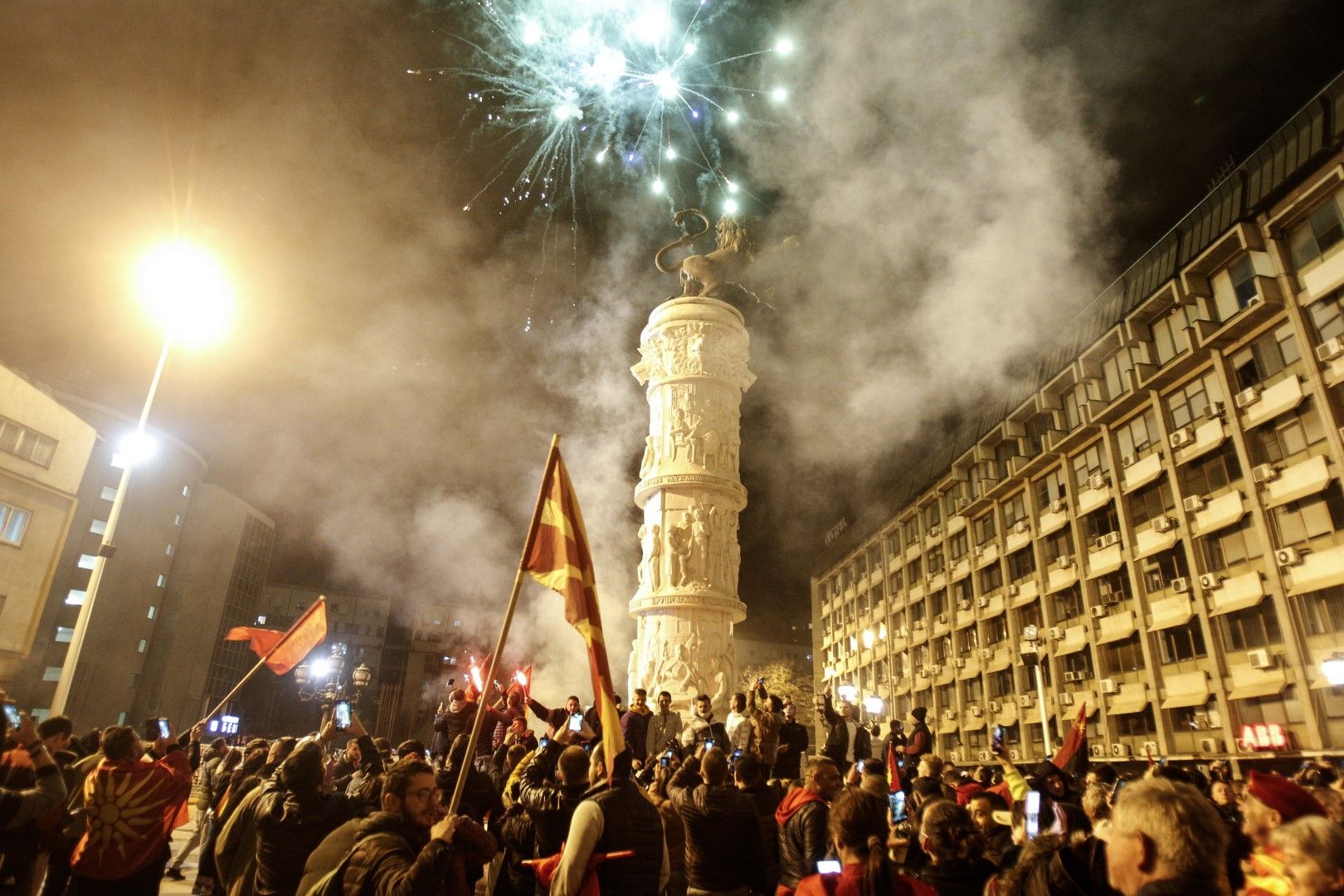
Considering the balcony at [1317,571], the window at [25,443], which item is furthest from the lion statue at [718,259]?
the window at [25,443]

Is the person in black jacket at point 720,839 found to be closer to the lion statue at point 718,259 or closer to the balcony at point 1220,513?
the lion statue at point 718,259

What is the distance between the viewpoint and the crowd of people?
282 cm

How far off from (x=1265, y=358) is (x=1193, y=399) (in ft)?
9.31

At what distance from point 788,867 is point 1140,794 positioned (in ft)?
11.9

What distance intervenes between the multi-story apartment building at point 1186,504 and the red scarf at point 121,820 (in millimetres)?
15594

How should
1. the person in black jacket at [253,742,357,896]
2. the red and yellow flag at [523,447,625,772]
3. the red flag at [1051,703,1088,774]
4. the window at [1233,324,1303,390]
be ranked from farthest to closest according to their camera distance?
1. the window at [1233,324,1303,390]
2. the red flag at [1051,703,1088,774]
3. the red and yellow flag at [523,447,625,772]
4. the person in black jacket at [253,742,357,896]

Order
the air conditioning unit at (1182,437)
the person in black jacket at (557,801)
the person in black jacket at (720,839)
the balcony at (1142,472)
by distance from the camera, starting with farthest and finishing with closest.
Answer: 1. the balcony at (1142,472)
2. the air conditioning unit at (1182,437)
3. the person in black jacket at (720,839)
4. the person in black jacket at (557,801)

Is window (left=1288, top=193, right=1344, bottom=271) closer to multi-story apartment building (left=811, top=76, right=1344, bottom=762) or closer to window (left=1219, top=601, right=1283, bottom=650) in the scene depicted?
multi-story apartment building (left=811, top=76, right=1344, bottom=762)

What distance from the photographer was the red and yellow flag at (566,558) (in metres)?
5.53

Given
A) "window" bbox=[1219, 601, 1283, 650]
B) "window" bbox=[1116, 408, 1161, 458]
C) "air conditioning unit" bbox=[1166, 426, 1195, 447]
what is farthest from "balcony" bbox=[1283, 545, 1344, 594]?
"window" bbox=[1116, 408, 1161, 458]

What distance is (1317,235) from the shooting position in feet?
69.9

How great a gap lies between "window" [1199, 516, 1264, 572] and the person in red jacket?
2641 cm

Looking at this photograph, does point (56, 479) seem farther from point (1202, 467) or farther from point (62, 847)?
point (1202, 467)

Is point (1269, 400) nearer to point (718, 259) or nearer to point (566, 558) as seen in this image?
point (718, 259)
